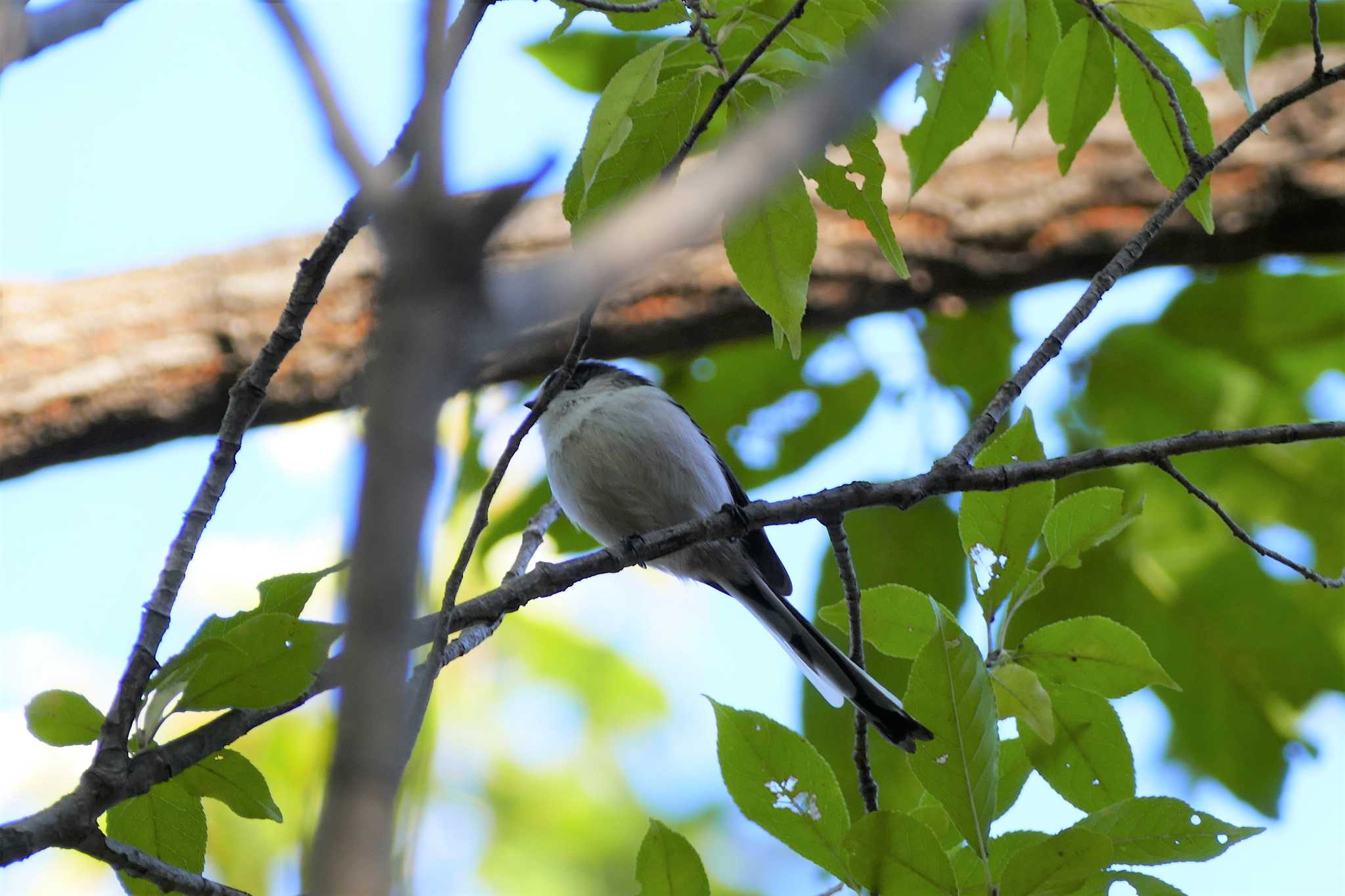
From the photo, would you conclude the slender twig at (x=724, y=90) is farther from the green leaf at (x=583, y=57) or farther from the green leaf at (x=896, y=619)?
the green leaf at (x=583, y=57)

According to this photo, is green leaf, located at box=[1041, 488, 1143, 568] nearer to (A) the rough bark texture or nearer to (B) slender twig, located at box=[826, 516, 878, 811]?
(B) slender twig, located at box=[826, 516, 878, 811]

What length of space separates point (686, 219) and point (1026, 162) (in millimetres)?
3411

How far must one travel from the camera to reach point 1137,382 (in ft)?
10.3

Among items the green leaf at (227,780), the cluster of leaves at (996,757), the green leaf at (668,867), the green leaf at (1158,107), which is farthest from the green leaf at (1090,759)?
the green leaf at (227,780)

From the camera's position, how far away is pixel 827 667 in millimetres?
2930

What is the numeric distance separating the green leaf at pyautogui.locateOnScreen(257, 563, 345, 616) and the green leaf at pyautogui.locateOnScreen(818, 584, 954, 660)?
2.63ft

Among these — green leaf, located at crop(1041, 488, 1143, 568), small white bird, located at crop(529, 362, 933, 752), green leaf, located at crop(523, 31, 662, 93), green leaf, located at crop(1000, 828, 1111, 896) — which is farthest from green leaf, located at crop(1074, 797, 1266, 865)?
green leaf, located at crop(523, 31, 662, 93)

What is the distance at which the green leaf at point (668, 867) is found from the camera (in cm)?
163

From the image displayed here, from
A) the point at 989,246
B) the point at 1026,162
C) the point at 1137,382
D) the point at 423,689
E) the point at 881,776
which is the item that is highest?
the point at 1026,162

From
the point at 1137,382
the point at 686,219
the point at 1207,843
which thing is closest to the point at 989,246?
the point at 1137,382

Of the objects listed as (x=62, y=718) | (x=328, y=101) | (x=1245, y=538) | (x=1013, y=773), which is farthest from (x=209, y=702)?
(x=1245, y=538)

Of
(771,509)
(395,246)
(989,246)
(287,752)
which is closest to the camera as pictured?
(395,246)

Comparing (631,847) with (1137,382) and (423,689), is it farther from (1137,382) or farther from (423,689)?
(423,689)

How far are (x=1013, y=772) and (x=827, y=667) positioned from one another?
1135mm
